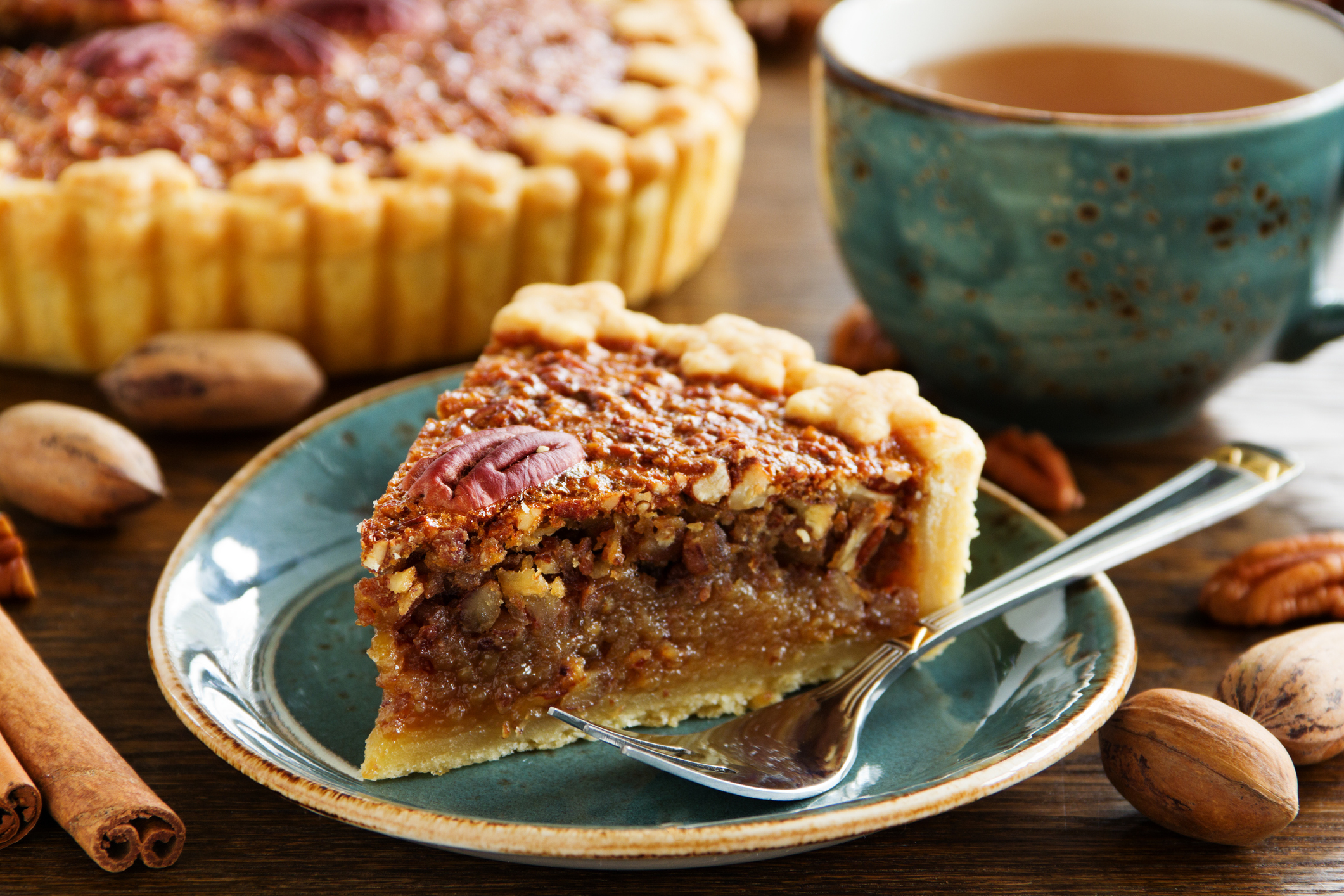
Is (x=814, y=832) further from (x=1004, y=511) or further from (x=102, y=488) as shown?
(x=102, y=488)

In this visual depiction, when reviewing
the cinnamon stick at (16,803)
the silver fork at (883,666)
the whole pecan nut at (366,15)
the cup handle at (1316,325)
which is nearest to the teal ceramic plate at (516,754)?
the silver fork at (883,666)

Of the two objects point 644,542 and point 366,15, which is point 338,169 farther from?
point 644,542

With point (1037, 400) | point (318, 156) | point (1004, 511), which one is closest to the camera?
point (1004, 511)

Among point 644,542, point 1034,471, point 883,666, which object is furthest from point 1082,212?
point 644,542

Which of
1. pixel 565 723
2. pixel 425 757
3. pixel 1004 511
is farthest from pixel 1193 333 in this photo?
pixel 425 757

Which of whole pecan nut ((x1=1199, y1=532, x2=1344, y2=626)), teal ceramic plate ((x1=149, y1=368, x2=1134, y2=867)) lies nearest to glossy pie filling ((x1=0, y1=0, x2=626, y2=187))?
teal ceramic plate ((x1=149, y1=368, x2=1134, y2=867))

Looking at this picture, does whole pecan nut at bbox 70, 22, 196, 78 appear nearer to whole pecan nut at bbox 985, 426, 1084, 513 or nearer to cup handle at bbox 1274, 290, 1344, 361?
whole pecan nut at bbox 985, 426, 1084, 513

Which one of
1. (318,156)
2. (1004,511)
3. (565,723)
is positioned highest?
(318,156)
